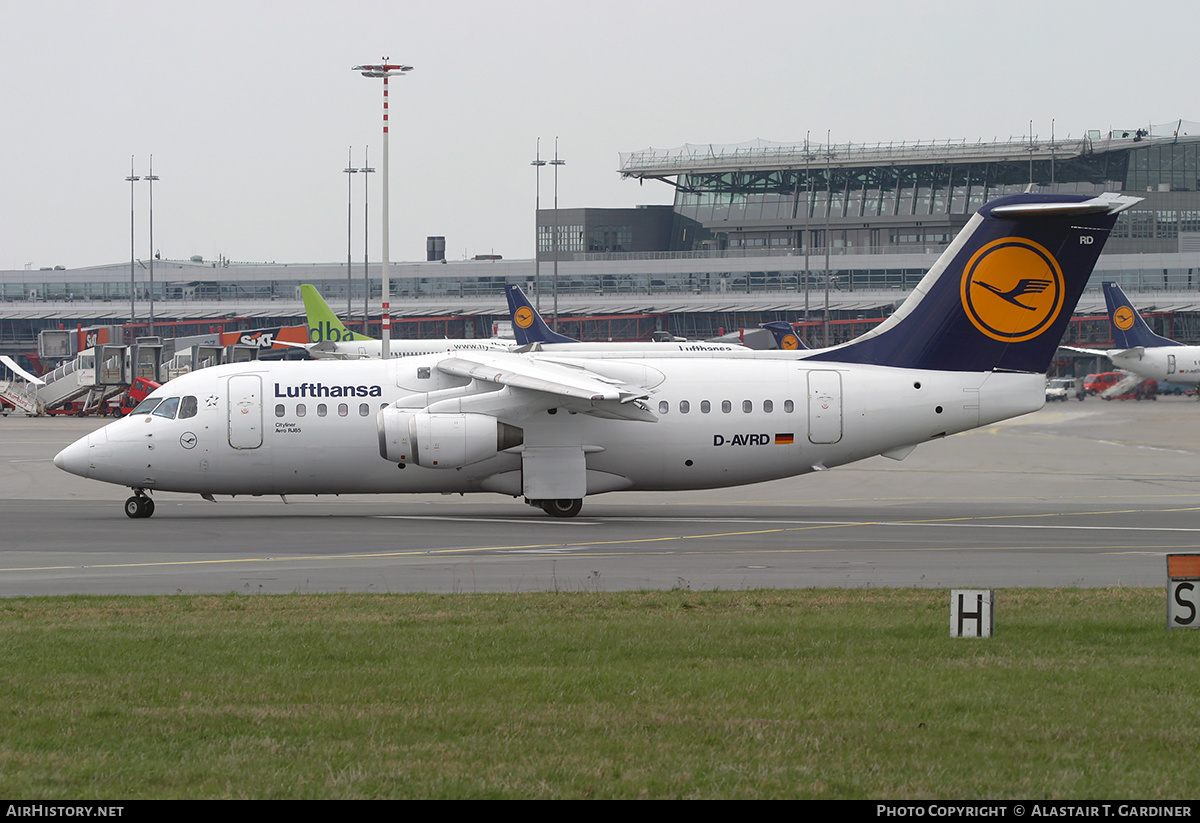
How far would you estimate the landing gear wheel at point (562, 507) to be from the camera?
28734 mm

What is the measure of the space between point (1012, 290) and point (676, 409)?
754 centimetres

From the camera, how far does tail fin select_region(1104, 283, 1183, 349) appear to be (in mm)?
76062

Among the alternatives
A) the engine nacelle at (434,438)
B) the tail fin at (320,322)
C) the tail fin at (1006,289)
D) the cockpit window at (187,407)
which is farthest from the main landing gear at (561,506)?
the tail fin at (320,322)

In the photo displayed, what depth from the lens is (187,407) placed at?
94.7 ft

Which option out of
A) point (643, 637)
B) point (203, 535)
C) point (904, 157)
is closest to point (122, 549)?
point (203, 535)

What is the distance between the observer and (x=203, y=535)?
25.6 metres

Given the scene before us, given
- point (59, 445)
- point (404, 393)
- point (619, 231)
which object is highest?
point (619, 231)

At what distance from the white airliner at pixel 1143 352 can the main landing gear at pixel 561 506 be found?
55.8 metres

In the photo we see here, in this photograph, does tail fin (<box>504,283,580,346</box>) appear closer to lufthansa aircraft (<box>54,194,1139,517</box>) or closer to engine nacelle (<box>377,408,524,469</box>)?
lufthansa aircraft (<box>54,194,1139,517</box>)

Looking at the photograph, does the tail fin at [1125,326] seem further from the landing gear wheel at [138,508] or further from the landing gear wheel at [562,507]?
the landing gear wheel at [138,508]

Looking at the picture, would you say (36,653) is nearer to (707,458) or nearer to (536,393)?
(536,393)

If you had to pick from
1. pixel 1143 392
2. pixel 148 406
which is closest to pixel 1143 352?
pixel 1143 392

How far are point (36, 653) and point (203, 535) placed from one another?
13.4m


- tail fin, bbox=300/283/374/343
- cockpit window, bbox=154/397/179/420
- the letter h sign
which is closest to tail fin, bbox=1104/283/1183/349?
tail fin, bbox=300/283/374/343
